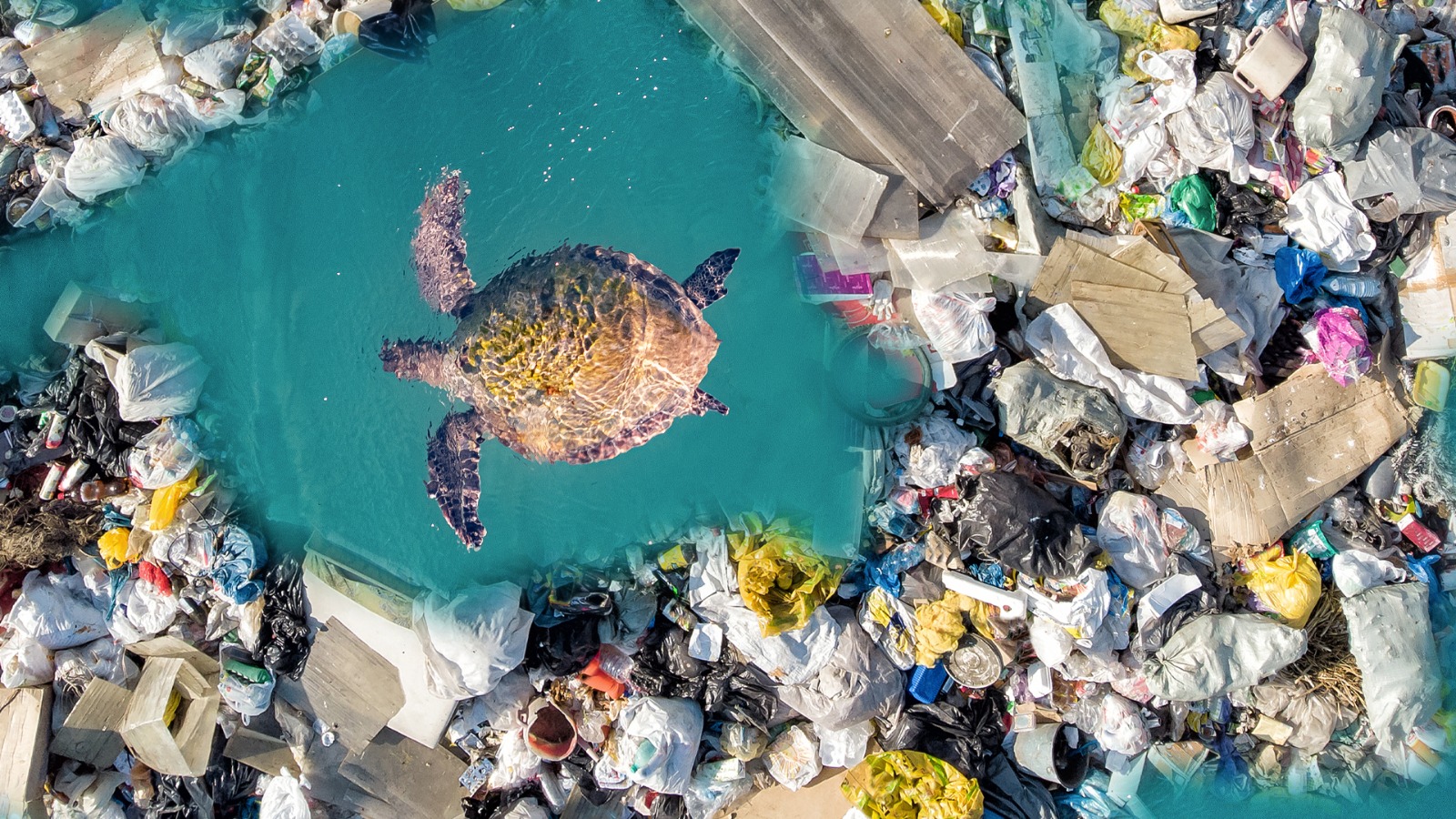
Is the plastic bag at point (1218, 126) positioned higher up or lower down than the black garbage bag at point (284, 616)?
lower down

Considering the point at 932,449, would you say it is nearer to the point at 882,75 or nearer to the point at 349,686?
the point at 882,75

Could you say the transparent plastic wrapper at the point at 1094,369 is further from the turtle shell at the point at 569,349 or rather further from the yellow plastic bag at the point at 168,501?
the yellow plastic bag at the point at 168,501

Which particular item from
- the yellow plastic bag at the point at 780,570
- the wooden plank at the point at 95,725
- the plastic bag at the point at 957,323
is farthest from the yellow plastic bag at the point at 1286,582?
the wooden plank at the point at 95,725

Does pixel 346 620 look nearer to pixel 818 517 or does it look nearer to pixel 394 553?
pixel 394 553

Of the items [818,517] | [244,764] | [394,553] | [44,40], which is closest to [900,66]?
[818,517]

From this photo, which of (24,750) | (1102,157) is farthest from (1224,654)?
(24,750)

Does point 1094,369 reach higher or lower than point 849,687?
higher
